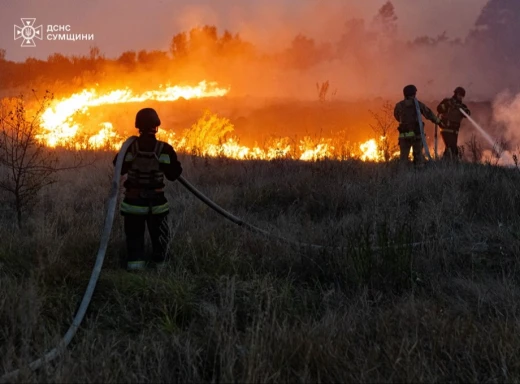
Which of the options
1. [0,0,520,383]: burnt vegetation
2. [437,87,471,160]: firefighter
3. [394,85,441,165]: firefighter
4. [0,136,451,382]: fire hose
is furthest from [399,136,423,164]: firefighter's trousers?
[0,136,451,382]: fire hose

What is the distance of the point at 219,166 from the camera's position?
8781mm

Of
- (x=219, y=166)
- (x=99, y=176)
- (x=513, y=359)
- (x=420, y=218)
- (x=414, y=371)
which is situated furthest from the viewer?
(x=219, y=166)

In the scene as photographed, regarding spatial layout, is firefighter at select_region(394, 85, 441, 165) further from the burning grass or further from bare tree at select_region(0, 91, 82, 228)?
bare tree at select_region(0, 91, 82, 228)

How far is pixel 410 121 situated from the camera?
913 cm

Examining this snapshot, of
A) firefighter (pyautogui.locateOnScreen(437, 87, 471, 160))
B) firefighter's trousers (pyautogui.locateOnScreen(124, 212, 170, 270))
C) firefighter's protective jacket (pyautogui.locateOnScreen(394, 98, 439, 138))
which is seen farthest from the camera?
firefighter (pyautogui.locateOnScreen(437, 87, 471, 160))

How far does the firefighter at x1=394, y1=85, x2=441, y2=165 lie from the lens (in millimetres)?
9047

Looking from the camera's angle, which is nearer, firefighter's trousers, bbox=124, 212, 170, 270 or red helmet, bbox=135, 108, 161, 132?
firefighter's trousers, bbox=124, 212, 170, 270

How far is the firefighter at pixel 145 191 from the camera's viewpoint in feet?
12.2

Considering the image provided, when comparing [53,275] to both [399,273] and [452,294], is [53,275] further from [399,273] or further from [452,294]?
[452,294]

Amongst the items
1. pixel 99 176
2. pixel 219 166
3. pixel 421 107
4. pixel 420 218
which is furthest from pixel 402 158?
pixel 99 176

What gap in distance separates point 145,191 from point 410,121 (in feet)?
23.3

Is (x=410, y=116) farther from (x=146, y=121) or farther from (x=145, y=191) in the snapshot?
(x=145, y=191)

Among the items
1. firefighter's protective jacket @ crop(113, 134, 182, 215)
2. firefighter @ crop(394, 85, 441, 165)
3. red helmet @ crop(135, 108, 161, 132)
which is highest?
firefighter @ crop(394, 85, 441, 165)

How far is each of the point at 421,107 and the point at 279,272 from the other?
6.95 meters
